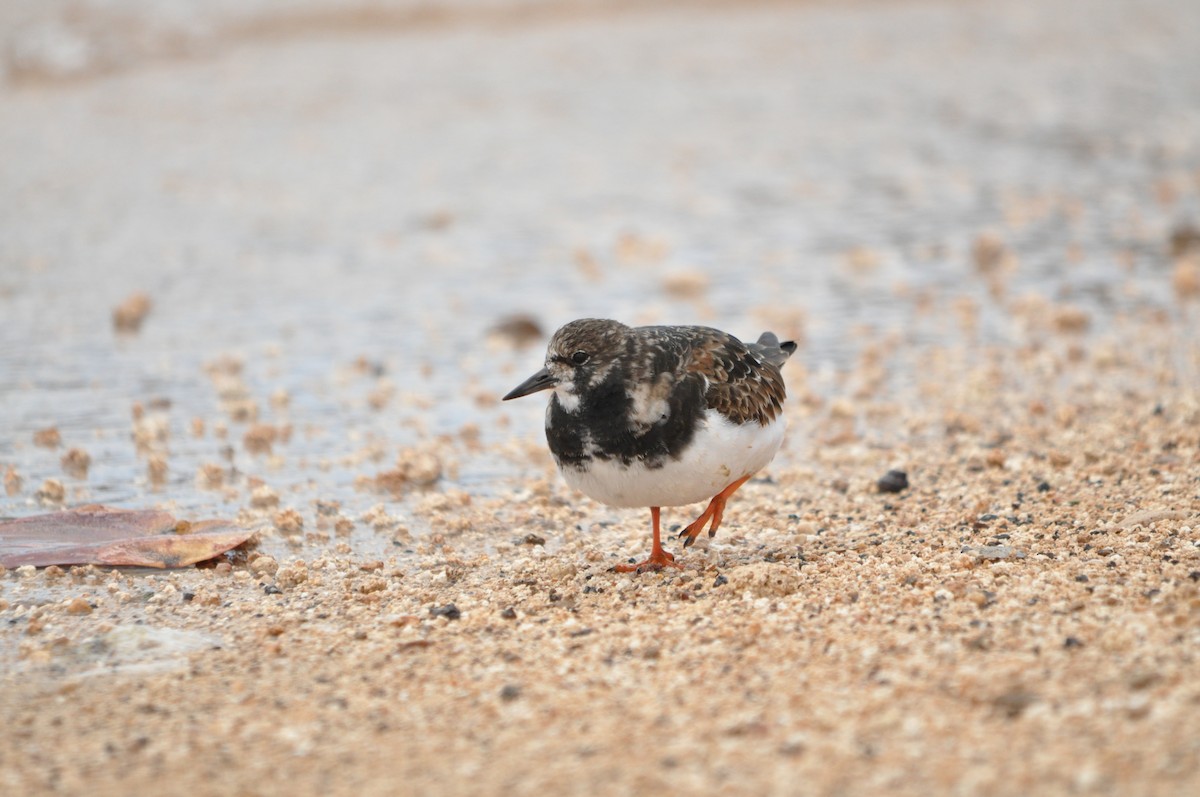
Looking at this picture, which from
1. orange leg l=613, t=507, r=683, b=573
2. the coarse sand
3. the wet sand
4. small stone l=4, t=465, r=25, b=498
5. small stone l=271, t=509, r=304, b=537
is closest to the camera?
→ the coarse sand

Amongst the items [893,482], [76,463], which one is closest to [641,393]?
[893,482]

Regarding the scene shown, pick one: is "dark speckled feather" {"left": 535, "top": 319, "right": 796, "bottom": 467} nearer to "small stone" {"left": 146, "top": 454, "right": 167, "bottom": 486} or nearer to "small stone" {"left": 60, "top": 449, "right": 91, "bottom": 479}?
"small stone" {"left": 146, "top": 454, "right": 167, "bottom": 486}

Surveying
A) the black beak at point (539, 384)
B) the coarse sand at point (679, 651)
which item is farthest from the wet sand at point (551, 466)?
the black beak at point (539, 384)

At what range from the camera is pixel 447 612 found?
4633 millimetres

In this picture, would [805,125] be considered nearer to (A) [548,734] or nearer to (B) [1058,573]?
(B) [1058,573]

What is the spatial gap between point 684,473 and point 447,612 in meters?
1.00

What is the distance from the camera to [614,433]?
4688mm

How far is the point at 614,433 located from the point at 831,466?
2.24 meters

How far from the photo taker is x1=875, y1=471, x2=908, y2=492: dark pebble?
6.05 m

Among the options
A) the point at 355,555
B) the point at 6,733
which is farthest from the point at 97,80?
the point at 6,733

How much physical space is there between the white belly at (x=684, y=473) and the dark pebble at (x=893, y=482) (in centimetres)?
131

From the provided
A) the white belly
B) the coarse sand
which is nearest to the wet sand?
the coarse sand

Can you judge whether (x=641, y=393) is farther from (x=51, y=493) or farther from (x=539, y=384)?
(x=51, y=493)

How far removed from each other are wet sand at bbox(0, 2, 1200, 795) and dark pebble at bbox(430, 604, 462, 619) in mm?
18
